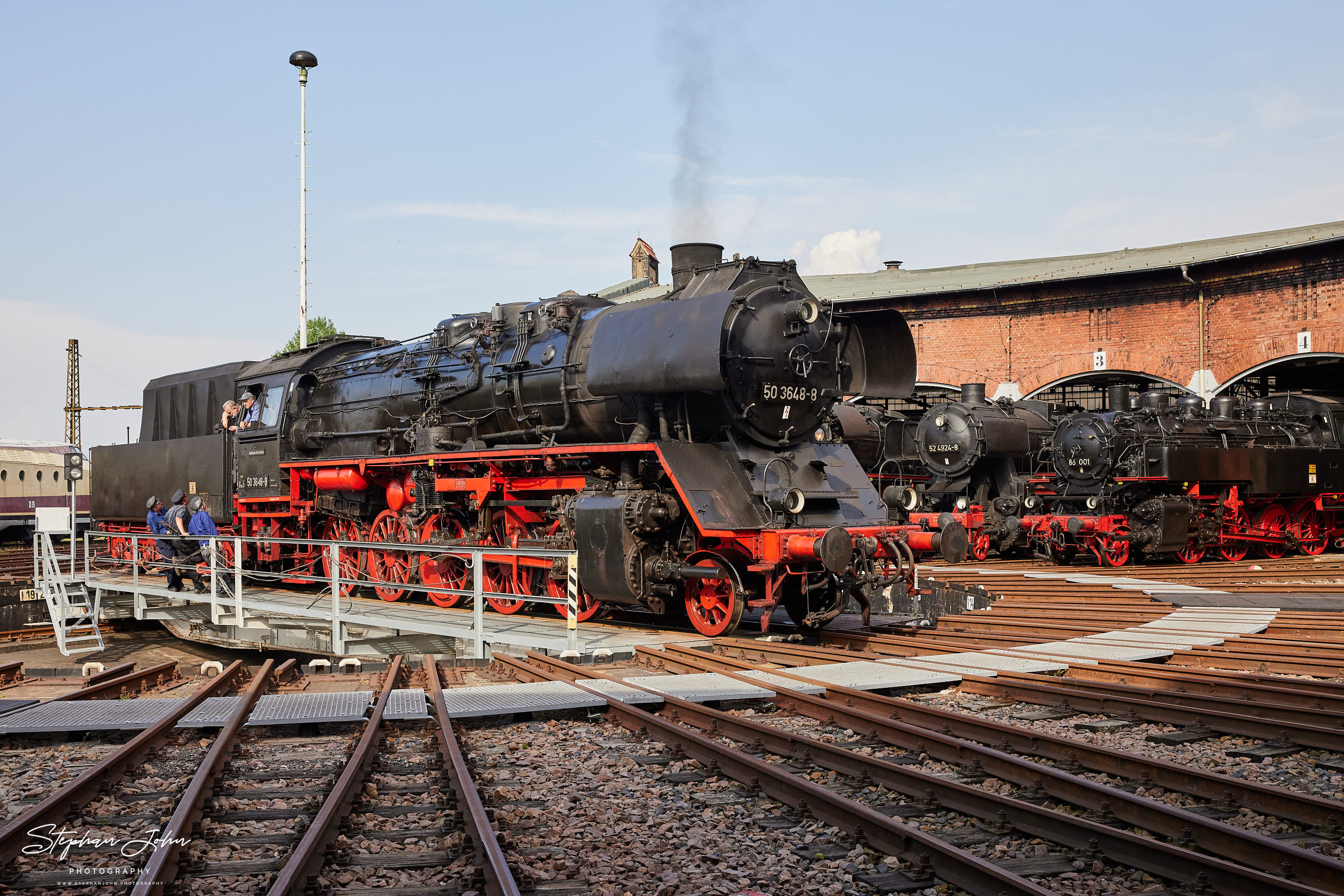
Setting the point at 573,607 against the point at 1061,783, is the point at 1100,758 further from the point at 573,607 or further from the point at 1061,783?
the point at 573,607

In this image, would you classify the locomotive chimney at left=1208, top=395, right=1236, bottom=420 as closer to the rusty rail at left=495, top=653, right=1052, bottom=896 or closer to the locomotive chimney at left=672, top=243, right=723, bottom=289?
the locomotive chimney at left=672, top=243, right=723, bottom=289

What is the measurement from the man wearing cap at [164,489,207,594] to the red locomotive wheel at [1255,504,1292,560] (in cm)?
1856

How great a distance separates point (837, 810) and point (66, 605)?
43.3 ft

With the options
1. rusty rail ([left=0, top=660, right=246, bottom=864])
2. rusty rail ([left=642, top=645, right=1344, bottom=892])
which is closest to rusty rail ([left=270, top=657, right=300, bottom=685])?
rusty rail ([left=0, top=660, right=246, bottom=864])

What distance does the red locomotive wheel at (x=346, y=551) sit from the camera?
44.6ft

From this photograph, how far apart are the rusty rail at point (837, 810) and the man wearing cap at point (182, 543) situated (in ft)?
31.4

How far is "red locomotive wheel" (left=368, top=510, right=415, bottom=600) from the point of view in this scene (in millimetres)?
12453

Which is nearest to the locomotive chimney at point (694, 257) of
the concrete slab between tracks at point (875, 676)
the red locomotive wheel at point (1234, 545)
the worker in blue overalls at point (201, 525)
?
the concrete slab between tracks at point (875, 676)

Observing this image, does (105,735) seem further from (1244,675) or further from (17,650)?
(17,650)

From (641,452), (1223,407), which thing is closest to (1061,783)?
(641,452)

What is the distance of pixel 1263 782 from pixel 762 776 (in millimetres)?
2229

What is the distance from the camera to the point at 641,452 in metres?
9.28

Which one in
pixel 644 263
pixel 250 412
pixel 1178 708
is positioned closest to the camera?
pixel 1178 708

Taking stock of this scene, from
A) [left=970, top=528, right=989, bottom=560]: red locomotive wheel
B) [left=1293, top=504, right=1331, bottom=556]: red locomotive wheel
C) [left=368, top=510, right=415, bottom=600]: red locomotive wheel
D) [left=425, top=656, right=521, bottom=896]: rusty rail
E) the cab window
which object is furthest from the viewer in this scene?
[left=1293, top=504, right=1331, bottom=556]: red locomotive wheel
